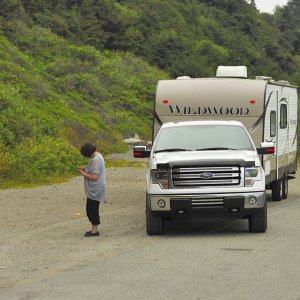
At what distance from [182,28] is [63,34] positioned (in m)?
19.1

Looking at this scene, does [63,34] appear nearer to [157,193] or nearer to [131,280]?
[157,193]

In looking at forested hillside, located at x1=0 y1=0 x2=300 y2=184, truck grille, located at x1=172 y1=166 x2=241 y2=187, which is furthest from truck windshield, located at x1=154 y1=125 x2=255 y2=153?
forested hillside, located at x1=0 y1=0 x2=300 y2=184

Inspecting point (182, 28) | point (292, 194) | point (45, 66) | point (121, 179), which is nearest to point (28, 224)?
point (292, 194)

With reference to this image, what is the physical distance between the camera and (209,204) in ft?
45.3

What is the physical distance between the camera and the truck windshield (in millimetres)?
15227

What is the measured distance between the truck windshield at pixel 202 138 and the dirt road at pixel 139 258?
1496 millimetres

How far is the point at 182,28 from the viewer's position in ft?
259

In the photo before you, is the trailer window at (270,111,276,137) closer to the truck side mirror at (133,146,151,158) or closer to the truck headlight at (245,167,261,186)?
the truck side mirror at (133,146,151,158)

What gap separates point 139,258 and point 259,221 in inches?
129

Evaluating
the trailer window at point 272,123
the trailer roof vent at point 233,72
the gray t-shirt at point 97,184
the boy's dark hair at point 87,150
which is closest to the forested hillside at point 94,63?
the trailer roof vent at point 233,72

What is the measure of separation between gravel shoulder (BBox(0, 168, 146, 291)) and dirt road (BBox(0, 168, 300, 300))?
0.7 inches

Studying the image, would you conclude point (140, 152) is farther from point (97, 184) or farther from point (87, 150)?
point (87, 150)

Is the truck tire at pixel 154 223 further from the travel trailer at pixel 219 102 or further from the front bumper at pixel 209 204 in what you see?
the travel trailer at pixel 219 102

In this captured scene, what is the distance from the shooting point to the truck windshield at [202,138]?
15.2 m
